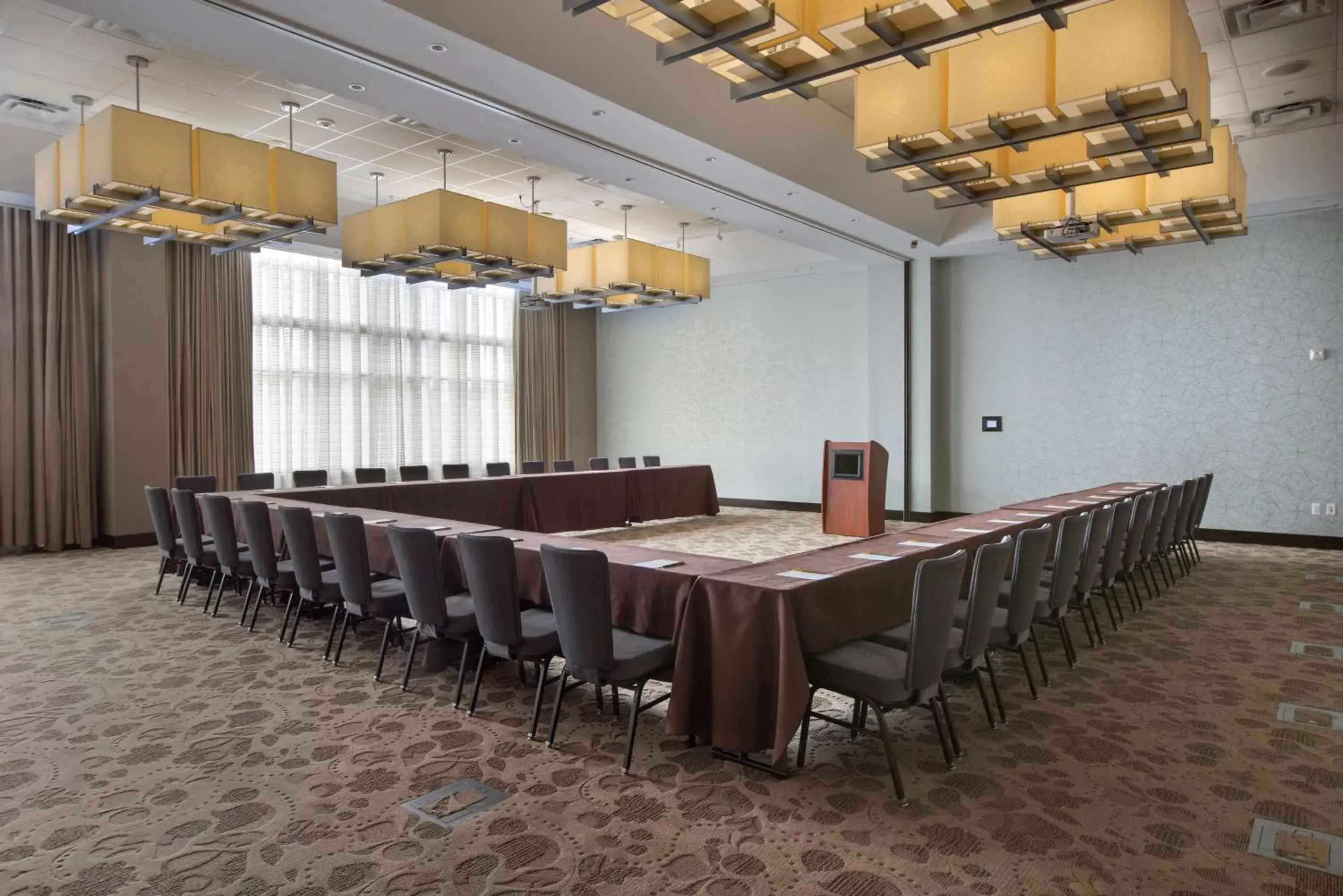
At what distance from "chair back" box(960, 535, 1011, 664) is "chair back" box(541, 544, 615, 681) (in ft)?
5.12

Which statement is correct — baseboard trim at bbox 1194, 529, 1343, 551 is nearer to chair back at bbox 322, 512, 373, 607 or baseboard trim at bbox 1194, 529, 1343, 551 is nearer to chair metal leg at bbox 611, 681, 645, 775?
chair metal leg at bbox 611, 681, 645, 775

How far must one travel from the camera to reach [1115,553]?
5.78 metres

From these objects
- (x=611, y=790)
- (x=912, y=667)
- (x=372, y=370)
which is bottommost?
(x=611, y=790)

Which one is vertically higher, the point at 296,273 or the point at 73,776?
the point at 296,273

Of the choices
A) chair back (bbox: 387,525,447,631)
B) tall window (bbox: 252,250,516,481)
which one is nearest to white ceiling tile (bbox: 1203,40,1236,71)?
chair back (bbox: 387,525,447,631)

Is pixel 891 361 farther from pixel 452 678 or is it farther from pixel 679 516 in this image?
pixel 452 678

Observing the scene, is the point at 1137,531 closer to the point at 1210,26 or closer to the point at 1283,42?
the point at 1210,26

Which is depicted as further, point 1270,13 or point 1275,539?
point 1275,539

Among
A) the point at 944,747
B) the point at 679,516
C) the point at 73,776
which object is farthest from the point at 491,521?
the point at 944,747

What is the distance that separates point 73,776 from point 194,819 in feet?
2.72

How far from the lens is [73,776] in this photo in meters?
3.44

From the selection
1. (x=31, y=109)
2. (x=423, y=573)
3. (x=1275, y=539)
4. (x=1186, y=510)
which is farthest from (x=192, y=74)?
(x=1275, y=539)

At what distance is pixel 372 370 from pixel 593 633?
10556mm

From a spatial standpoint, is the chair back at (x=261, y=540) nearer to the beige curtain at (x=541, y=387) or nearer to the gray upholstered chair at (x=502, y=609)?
the gray upholstered chair at (x=502, y=609)
